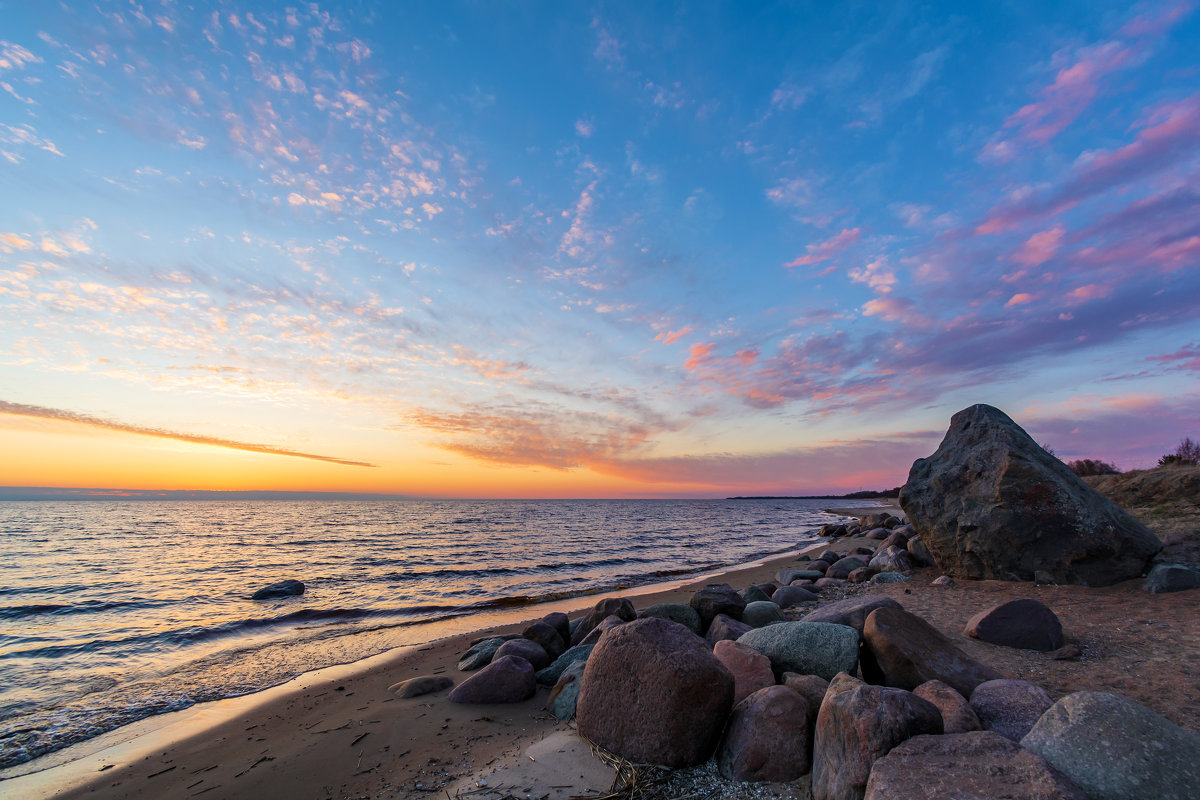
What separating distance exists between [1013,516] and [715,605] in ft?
18.0


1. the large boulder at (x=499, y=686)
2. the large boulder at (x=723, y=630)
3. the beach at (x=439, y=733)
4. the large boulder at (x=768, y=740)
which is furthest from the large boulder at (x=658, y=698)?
the large boulder at (x=723, y=630)

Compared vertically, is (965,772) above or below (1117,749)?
below

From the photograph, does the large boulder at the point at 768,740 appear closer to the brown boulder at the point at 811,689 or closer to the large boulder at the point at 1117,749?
the brown boulder at the point at 811,689

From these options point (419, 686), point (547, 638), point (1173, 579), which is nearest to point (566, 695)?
point (419, 686)

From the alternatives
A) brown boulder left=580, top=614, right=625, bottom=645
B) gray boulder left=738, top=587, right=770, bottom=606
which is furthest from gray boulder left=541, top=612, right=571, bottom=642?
gray boulder left=738, top=587, right=770, bottom=606

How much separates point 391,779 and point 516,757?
1302mm

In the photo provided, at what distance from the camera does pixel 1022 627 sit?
19.2 feet

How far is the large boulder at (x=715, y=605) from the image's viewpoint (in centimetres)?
902

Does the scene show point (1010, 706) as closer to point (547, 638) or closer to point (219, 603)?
point (547, 638)

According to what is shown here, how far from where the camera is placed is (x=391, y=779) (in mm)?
4918

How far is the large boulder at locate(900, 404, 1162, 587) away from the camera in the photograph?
7.95 meters

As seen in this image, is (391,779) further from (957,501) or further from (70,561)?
(70,561)

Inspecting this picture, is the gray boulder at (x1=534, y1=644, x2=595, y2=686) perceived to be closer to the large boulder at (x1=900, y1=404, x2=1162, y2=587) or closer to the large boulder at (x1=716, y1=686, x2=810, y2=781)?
the large boulder at (x1=716, y1=686, x2=810, y2=781)

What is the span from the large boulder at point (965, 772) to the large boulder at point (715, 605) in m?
6.00
